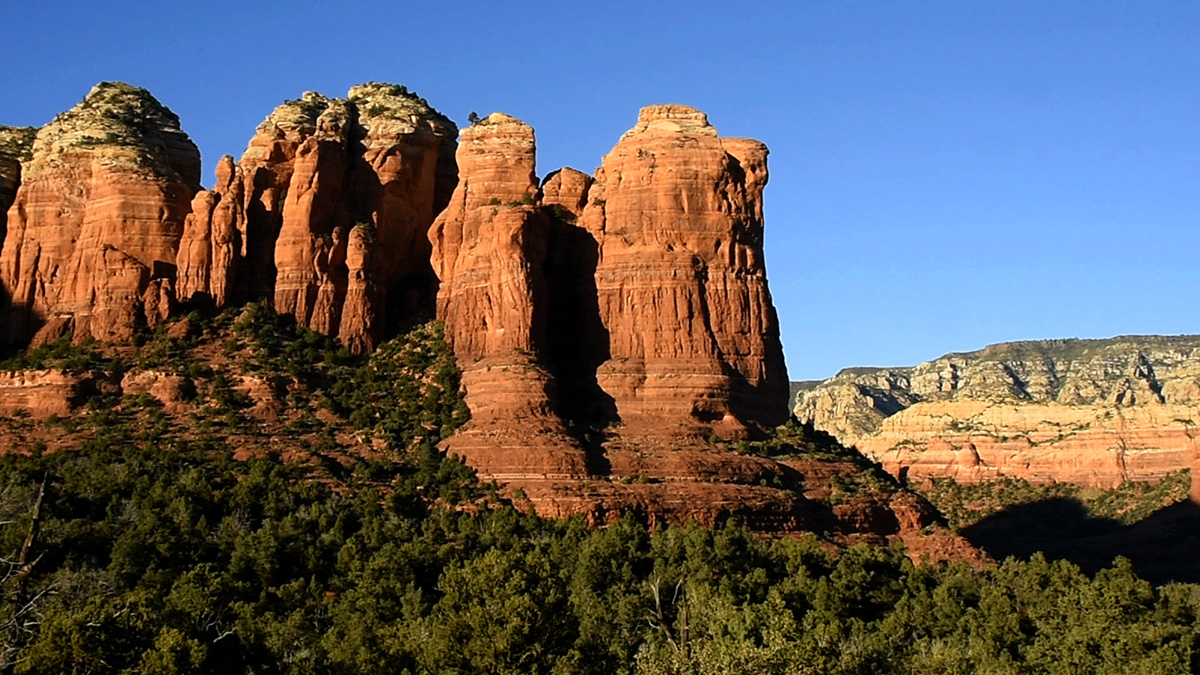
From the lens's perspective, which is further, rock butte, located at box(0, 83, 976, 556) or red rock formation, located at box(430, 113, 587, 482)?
rock butte, located at box(0, 83, 976, 556)

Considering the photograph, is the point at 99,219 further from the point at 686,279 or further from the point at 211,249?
the point at 686,279

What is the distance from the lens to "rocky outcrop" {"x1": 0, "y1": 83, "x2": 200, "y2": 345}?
108 meters

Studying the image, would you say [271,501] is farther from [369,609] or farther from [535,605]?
[535,605]

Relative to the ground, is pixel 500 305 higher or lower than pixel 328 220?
lower

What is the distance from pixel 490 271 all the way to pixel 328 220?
539 inches

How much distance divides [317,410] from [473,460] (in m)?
12.5

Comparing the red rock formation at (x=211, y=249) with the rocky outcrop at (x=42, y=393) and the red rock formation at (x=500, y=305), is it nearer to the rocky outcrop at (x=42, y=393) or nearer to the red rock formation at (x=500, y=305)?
the rocky outcrop at (x=42, y=393)

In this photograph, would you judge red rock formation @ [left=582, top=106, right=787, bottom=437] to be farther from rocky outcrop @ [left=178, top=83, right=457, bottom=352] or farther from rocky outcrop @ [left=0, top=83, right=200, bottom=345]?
rocky outcrop @ [left=0, top=83, right=200, bottom=345]

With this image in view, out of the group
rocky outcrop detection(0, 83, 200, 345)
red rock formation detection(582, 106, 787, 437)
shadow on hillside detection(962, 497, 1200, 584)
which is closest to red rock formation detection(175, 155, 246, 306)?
rocky outcrop detection(0, 83, 200, 345)

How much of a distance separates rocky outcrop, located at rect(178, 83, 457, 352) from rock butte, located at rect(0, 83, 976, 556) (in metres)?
0.16

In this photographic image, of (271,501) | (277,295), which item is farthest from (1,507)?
(277,295)

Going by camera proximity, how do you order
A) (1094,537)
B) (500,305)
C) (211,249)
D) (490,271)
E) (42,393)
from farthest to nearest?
(1094,537), (211,249), (490,271), (500,305), (42,393)

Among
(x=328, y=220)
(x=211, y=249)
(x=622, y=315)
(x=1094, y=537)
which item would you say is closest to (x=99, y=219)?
(x=211, y=249)

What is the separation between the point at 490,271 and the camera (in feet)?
Result: 340
